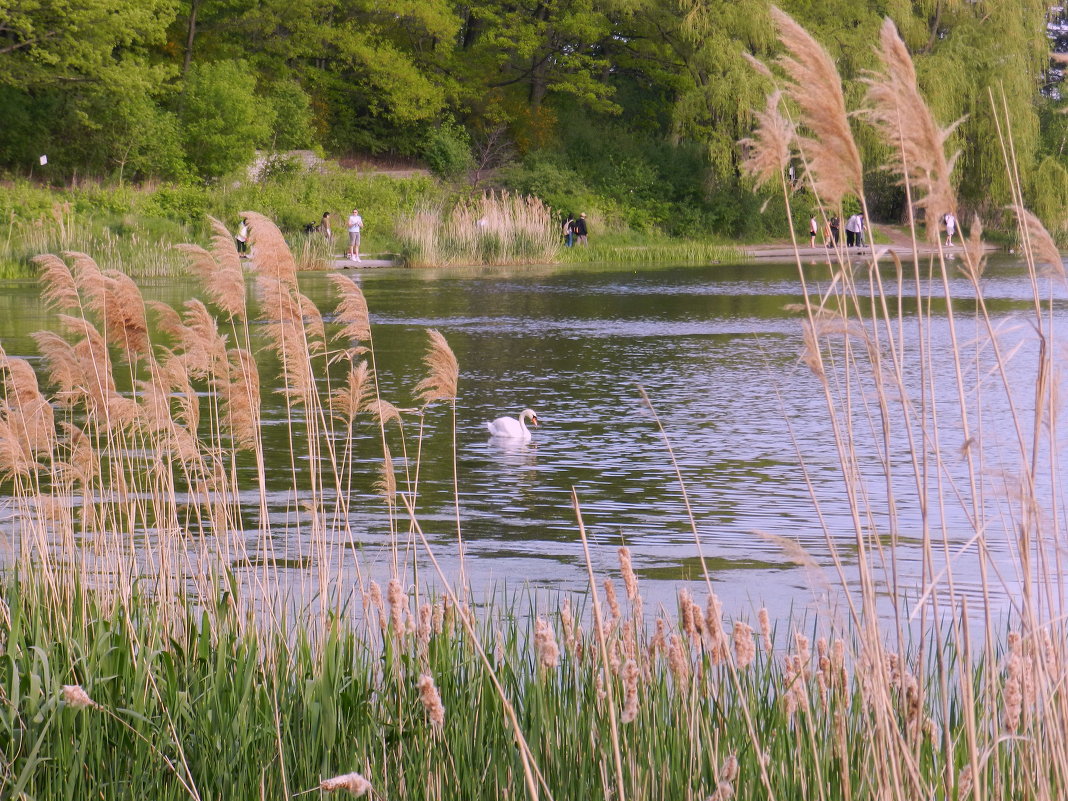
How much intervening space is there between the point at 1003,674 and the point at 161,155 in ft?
126

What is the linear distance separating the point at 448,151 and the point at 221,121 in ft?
29.6

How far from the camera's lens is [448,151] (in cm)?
4750

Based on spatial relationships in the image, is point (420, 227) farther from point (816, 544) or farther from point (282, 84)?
point (816, 544)

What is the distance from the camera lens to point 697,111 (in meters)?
45.4

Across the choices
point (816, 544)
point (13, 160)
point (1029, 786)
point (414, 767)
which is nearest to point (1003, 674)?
point (1029, 786)

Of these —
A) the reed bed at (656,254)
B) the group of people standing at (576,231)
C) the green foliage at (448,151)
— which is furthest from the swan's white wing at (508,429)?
the green foliage at (448,151)

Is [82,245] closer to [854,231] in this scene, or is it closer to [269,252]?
[854,231]

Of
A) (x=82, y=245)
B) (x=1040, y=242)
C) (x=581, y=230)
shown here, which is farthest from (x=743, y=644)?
(x=581, y=230)

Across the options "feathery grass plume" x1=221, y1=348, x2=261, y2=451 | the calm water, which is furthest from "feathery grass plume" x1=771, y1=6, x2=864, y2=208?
"feathery grass plume" x1=221, y1=348, x2=261, y2=451

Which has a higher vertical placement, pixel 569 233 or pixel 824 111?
pixel 569 233

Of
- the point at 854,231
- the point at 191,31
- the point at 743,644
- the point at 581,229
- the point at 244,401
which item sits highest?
the point at 191,31

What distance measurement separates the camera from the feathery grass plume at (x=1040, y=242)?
2.92 metres

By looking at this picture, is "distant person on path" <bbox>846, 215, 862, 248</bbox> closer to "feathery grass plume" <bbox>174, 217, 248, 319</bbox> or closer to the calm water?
the calm water

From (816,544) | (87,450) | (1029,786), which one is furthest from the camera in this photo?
(816,544)
